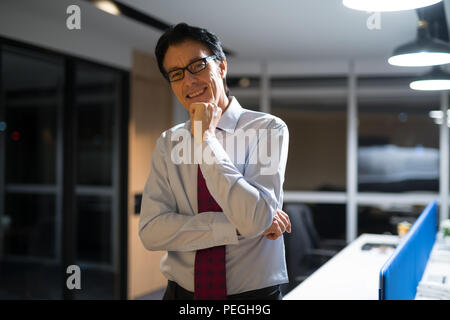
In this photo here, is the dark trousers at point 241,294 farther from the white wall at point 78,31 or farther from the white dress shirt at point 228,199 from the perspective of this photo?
the white wall at point 78,31

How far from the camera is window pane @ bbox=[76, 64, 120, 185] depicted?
14.6 feet

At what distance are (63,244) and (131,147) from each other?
118cm

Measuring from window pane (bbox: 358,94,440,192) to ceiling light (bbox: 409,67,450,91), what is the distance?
84.2 inches

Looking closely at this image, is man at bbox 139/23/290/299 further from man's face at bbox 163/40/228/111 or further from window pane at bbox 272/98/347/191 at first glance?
window pane at bbox 272/98/347/191

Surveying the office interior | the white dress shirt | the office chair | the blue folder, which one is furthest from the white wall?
the blue folder

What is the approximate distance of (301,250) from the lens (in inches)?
140

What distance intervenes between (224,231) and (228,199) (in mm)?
146

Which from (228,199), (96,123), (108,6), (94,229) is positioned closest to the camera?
(228,199)

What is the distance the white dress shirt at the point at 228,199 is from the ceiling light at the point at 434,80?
2039mm

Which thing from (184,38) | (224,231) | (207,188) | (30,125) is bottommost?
(224,231)

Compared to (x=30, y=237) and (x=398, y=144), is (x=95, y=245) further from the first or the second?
(x=398, y=144)

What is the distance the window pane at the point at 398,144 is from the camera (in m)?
5.15

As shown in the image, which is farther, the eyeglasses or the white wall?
the white wall

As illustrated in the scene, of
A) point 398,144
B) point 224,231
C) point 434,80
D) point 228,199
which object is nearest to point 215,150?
point 228,199
